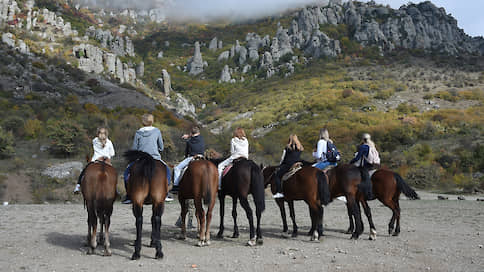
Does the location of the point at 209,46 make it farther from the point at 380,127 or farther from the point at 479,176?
the point at 479,176

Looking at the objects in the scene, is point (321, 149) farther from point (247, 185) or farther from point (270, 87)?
point (270, 87)

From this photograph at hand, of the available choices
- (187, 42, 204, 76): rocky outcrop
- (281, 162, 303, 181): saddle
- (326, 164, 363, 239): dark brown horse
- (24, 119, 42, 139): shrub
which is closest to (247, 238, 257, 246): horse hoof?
(281, 162, 303, 181): saddle

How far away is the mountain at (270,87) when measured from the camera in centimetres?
2988

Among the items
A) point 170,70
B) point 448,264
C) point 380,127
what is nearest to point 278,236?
point 448,264

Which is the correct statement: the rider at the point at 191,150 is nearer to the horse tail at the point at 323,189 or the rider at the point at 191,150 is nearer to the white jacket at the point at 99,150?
the white jacket at the point at 99,150

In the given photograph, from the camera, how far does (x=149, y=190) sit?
6609 mm

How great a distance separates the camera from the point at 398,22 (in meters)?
105

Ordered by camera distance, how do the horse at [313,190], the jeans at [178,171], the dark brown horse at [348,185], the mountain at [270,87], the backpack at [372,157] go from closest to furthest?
the jeans at [178,171] < the horse at [313,190] < the dark brown horse at [348,185] < the backpack at [372,157] < the mountain at [270,87]

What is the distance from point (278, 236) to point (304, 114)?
4656cm

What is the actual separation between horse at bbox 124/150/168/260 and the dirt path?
18.8 inches

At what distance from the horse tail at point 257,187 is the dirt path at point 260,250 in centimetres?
87

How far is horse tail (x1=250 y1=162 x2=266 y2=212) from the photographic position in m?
7.80

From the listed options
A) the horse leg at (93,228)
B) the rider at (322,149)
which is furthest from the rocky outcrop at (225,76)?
the horse leg at (93,228)

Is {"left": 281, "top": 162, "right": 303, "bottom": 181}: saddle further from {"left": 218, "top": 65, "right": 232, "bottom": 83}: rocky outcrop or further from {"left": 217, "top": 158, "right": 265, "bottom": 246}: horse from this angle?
{"left": 218, "top": 65, "right": 232, "bottom": 83}: rocky outcrop
